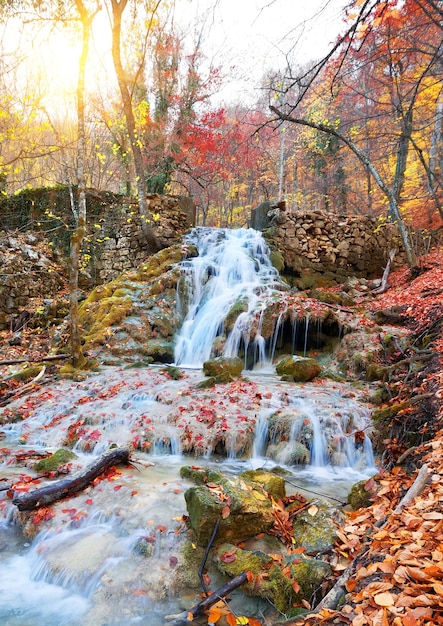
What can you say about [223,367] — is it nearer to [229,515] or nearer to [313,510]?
[313,510]

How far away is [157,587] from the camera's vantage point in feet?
9.46

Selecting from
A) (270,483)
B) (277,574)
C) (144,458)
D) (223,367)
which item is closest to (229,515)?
(277,574)

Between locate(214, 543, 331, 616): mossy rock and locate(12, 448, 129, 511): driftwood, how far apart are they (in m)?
1.83

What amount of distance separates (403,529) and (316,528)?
3.76ft

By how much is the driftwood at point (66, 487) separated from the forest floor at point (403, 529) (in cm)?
270

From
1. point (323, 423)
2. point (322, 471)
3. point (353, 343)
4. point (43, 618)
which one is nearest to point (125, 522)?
point (43, 618)

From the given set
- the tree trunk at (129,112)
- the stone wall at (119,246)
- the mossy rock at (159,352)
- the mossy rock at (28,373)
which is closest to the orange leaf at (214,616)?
the mossy rock at (28,373)

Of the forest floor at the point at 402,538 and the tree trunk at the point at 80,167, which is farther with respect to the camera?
the tree trunk at the point at 80,167

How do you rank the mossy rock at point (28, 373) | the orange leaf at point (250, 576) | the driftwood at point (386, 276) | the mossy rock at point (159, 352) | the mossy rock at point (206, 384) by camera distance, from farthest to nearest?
the driftwood at point (386, 276) → the mossy rock at point (159, 352) → the mossy rock at point (28, 373) → the mossy rock at point (206, 384) → the orange leaf at point (250, 576)

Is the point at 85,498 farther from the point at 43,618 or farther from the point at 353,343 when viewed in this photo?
the point at 353,343

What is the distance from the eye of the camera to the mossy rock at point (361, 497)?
140 inches

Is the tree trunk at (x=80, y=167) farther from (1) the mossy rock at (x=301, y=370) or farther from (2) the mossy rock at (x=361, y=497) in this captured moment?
(2) the mossy rock at (x=361, y=497)

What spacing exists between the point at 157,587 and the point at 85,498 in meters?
1.43

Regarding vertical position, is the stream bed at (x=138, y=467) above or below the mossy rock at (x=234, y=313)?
below
